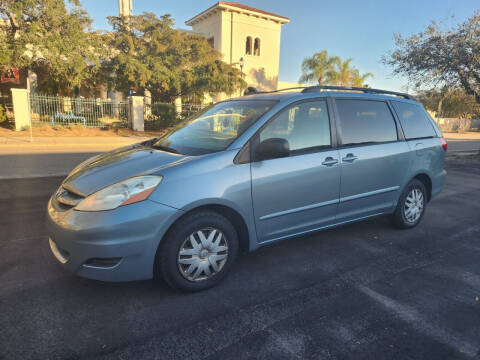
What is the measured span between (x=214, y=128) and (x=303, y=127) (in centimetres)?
94

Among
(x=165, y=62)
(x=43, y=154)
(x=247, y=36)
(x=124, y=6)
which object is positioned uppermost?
(x=124, y=6)

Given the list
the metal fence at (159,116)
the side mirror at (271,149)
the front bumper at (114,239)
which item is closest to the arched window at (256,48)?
the metal fence at (159,116)

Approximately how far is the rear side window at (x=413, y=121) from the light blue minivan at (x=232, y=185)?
0.10 ft

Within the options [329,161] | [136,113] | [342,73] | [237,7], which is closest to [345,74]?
[342,73]

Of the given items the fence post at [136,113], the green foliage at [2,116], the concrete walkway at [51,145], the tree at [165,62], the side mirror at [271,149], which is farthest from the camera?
the tree at [165,62]

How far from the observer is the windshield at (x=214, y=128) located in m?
3.20

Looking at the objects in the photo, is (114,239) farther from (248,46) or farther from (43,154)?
(248,46)

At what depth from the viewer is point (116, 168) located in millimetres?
2992

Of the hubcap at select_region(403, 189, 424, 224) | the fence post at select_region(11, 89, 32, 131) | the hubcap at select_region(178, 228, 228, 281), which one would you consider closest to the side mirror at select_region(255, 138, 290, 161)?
the hubcap at select_region(178, 228, 228, 281)

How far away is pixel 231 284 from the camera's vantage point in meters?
3.11

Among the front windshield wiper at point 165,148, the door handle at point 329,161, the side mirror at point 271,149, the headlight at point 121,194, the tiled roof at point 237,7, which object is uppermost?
the tiled roof at point 237,7

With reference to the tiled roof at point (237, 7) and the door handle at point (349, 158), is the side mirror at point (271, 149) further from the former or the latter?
the tiled roof at point (237, 7)

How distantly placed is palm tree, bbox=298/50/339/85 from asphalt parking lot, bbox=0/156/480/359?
32.8 metres

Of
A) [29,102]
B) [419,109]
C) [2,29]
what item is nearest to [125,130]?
[29,102]
